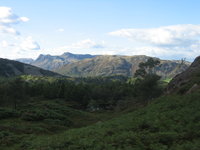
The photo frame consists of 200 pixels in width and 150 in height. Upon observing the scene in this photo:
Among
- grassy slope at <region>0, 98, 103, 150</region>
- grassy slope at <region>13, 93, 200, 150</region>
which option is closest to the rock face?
grassy slope at <region>13, 93, 200, 150</region>

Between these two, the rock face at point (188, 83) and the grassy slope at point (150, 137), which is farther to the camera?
the rock face at point (188, 83)

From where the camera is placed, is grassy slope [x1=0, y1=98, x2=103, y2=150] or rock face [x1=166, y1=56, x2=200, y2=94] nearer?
grassy slope [x1=0, y1=98, x2=103, y2=150]

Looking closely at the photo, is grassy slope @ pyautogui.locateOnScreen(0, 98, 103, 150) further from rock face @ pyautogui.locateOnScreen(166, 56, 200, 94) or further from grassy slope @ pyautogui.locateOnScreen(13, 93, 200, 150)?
rock face @ pyautogui.locateOnScreen(166, 56, 200, 94)

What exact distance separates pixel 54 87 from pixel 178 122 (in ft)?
383

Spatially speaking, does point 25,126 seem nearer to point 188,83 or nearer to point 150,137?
point 150,137

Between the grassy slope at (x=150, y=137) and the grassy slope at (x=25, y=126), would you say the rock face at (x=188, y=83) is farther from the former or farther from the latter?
the grassy slope at (x=25, y=126)

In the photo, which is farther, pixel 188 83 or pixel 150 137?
pixel 188 83

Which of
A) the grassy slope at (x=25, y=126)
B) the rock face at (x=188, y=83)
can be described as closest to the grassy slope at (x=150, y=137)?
the grassy slope at (x=25, y=126)

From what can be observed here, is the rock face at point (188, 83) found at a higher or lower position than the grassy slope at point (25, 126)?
higher

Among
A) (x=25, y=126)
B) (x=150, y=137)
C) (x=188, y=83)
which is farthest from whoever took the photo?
(x=188, y=83)

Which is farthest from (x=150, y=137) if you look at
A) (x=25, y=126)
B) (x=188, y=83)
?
(x=188, y=83)

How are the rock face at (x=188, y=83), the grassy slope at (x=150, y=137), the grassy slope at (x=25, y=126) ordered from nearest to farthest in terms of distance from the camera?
1. the grassy slope at (x=150, y=137)
2. the grassy slope at (x=25, y=126)
3. the rock face at (x=188, y=83)

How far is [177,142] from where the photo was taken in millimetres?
19219

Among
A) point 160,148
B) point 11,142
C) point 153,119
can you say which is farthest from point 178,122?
point 11,142
